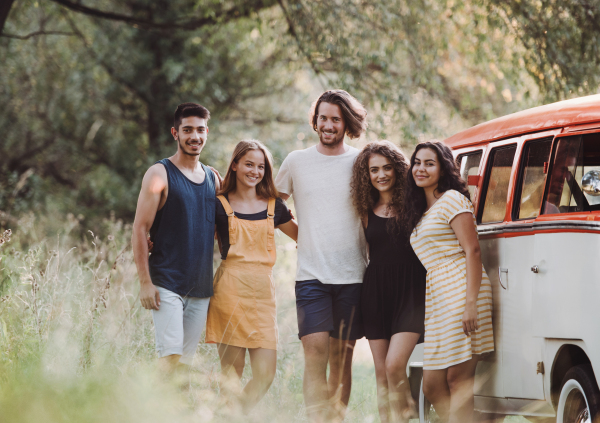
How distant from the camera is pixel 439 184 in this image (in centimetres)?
470

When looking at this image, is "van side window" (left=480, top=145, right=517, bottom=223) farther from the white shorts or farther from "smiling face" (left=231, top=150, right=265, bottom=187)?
the white shorts

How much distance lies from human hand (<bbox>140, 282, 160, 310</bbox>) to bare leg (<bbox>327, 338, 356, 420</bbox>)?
1.31m

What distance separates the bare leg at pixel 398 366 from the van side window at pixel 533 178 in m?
1.11

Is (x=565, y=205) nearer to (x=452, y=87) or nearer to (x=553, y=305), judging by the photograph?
(x=553, y=305)

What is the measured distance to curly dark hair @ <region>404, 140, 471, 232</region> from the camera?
15.2ft

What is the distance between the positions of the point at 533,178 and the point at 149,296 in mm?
2608

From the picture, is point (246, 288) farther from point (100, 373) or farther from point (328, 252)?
point (100, 373)

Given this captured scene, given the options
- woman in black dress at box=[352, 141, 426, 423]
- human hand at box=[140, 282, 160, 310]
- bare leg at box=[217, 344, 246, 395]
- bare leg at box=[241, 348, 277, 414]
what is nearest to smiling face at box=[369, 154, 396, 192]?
woman in black dress at box=[352, 141, 426, 423]

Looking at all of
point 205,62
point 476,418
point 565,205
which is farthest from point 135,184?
point 565,205

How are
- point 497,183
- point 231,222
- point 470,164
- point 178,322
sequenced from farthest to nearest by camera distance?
point 470,164 → point 497,183 → point 231,222 → point 178,322

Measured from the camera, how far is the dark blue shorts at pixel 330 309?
15.3 feet

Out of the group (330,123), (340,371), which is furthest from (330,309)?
(330,123)

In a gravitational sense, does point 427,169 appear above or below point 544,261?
above

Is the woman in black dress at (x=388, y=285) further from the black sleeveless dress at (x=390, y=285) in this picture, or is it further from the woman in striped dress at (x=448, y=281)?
the woman in striped dress at (x=448, y=281)
